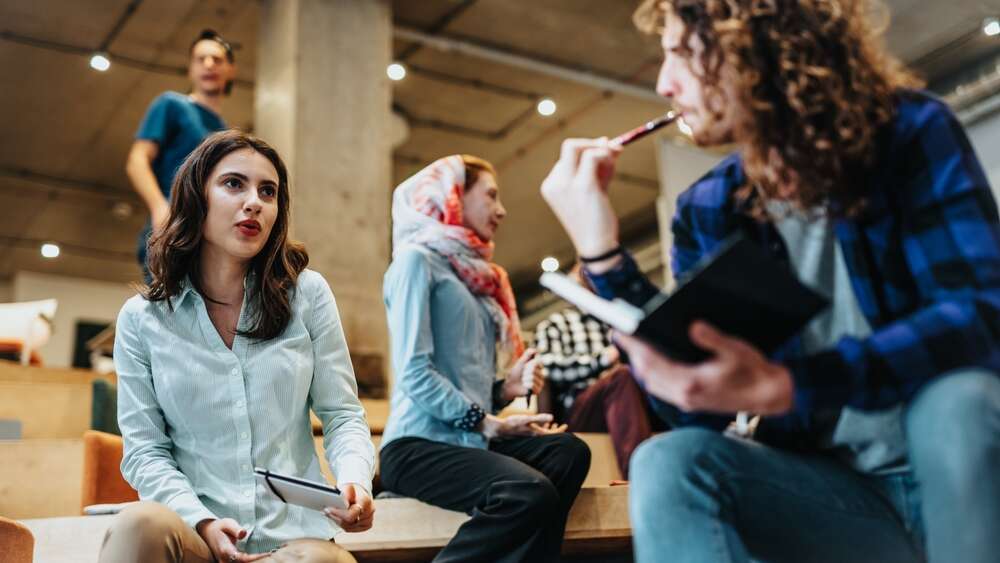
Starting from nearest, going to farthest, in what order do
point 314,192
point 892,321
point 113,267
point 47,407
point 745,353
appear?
1. point 745,353
2. point 892,321
3. point 47,407
4. point 314,192
5. point 113,267

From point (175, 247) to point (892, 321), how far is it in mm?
1363

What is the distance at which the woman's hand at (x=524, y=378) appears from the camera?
2676mm

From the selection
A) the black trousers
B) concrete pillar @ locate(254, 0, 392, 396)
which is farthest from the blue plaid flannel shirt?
concrete pillar @ locate(254, 0, 392, 396)

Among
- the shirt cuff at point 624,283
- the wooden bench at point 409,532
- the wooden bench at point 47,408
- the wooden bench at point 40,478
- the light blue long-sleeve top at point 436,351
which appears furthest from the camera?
the wooden bench at point 47,408

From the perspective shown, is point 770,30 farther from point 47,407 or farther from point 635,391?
point 47,407

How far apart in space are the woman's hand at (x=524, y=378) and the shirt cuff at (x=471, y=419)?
17 centimetres

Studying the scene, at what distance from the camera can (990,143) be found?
25.2 feet

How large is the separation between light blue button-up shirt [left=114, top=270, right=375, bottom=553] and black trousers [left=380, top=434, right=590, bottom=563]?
1.50ft

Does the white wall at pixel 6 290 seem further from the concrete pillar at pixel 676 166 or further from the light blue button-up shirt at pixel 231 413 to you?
the light blue button-up shirt at pixel 231 413

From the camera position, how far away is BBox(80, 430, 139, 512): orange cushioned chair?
8.79 feet

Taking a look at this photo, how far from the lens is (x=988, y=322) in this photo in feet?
3.50

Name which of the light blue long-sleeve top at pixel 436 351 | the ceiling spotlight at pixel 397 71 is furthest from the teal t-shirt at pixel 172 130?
the ceiling spotlight at pixel 397 71

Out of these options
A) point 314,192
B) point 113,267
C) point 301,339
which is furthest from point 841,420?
point 113,267

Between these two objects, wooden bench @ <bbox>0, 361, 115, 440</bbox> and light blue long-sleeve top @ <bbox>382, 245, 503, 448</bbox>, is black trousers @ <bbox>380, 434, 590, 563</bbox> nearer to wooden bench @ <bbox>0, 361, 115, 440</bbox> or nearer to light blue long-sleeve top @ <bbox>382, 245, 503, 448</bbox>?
light blue long-sleeve top @ <bbox>382, 245, 503, 448</bbox>
